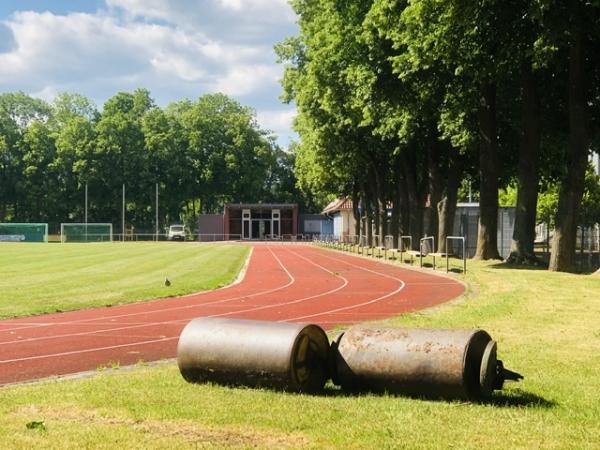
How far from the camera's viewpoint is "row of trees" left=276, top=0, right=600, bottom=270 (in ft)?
67.8

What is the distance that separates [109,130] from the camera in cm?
10250

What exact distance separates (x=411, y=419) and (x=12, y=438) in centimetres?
312

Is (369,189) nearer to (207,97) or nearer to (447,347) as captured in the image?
(447,347)

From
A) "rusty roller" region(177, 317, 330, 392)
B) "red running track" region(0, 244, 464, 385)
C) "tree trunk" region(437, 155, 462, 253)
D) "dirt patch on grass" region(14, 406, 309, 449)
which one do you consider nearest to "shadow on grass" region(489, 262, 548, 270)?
"red running track" region(0, 244, 464, 385)

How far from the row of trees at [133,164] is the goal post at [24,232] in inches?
507

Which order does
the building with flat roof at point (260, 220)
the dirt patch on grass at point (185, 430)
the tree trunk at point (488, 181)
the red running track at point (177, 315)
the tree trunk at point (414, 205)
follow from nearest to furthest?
the dirt patch on grass at point (185, 430) < the red running track at point (177, 315) < the tree trunk at point (488, 181) < the tree trunk at point (414, 205) < the building with flat roof at point (260, 220)

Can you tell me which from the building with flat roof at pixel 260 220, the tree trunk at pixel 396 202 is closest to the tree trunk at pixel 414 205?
the tree trunk at pixel 396 202

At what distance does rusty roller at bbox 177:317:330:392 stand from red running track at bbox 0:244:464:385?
2506mm

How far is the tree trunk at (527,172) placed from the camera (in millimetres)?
24656

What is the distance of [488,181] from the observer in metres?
28.2

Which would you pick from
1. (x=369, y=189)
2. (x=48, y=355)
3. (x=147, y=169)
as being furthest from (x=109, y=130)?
(x=48, y=355)

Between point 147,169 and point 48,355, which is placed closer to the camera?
point 48,355

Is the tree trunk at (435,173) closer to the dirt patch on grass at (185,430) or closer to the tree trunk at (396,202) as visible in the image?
the tree trunk at (396,202)

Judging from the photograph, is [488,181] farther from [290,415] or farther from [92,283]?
[290,415]
